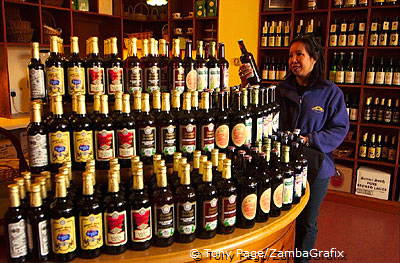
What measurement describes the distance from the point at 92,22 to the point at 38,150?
4229 mm

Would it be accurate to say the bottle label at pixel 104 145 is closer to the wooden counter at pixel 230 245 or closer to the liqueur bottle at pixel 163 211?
the liqueur bottle at pixel 163 211

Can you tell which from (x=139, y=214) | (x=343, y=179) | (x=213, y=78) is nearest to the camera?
(x=139, y=214)

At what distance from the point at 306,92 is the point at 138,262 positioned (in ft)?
5.41

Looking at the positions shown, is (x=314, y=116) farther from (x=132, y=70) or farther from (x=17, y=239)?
(x=17, y=239)

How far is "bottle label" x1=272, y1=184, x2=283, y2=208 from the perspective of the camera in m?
1.63

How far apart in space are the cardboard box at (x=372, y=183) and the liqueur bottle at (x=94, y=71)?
335 centimetres

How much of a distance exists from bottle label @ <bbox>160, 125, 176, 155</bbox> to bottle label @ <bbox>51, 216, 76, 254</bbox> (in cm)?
47

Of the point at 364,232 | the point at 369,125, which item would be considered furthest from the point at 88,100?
the point at 369,125

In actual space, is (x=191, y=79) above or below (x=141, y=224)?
above

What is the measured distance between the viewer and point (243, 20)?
14.9ft

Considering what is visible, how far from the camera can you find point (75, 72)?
1.47 metres

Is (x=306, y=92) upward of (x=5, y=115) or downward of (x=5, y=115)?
upward

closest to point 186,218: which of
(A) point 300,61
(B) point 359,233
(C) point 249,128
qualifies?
(C) point 249,128

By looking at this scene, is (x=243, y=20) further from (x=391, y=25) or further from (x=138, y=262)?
(x=138, y=262)
